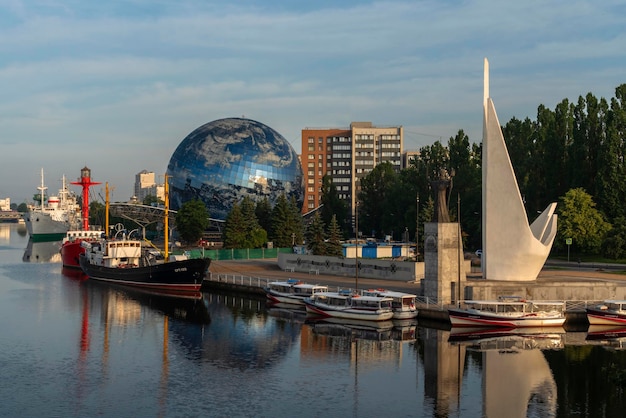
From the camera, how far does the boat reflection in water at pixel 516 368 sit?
114 ft

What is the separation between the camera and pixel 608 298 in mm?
57469

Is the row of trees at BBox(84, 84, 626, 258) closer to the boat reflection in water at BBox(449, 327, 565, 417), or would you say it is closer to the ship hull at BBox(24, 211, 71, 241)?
the boat reflection in water at BBox(449, 327, 565, 417)

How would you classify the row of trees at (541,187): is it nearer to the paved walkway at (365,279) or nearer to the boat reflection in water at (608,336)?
the paved walkway at (365,279)

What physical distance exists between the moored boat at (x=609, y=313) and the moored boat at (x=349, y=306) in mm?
13816

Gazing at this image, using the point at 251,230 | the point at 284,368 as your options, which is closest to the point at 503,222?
the point at 284,368

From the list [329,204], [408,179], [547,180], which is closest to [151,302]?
[547,180]

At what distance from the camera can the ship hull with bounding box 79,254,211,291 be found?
75.4 m

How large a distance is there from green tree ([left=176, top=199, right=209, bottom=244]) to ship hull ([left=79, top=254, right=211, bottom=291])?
32112 mm

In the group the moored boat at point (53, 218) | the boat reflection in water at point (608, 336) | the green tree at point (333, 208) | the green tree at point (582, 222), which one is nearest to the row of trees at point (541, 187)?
the green tree at point (582, 222)

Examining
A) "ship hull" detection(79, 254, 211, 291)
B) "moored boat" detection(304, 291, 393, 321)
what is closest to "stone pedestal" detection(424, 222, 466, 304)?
"moored boat" detection(304, 291, 393, 321)

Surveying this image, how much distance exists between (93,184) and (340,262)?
7011 cm

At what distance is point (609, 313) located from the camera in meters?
53.4

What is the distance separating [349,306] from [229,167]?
8273 centimetres

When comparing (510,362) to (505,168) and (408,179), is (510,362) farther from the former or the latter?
(408,179)
